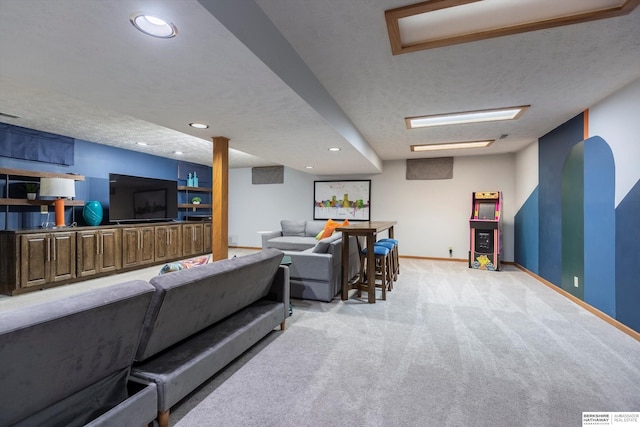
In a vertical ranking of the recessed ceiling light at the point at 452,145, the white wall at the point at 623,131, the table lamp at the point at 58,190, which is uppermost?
the recessed ceiling light at the point at 452,145

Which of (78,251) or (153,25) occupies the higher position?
(153,25)

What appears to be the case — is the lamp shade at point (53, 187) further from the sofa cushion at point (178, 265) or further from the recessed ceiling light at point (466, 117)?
the recessed ceiling light at point (466, 117)

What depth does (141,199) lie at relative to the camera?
592 centimetres

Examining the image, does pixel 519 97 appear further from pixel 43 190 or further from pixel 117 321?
pixel 43 190

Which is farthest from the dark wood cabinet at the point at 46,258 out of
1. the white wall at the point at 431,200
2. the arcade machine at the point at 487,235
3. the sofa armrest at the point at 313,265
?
the arcade machine at the point at 487,235

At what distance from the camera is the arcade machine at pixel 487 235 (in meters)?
→ 5.48

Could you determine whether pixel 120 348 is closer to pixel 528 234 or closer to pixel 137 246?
pixel 137 246

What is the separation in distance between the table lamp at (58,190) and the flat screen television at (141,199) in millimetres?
764

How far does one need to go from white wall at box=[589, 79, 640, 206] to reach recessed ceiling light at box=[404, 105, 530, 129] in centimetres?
72

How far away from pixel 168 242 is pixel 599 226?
695cm

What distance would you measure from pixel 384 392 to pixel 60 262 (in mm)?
4960

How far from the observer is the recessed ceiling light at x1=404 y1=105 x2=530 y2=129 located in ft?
11.4
